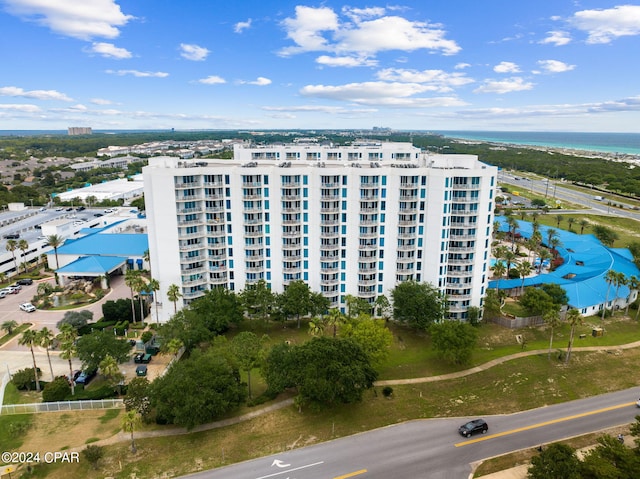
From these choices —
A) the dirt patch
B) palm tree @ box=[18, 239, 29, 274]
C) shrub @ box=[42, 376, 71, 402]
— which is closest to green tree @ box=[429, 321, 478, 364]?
the dirt patch

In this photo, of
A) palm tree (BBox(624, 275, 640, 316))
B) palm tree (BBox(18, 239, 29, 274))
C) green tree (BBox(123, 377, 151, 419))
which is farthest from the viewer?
palm tree (BBox(18, 239, 29, 274))

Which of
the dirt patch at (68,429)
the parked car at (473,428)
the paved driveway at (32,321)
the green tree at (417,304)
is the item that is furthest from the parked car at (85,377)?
the parked car at (473,428)

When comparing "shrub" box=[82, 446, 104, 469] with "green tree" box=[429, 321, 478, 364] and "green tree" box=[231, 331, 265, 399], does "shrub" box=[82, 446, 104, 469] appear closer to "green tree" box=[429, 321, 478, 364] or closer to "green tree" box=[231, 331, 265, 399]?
"green tree" box=[231, 331, 265, 399]

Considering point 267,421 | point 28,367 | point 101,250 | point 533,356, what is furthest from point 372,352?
point 101,250

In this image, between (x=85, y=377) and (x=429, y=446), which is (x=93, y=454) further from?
(x=429, y=446)

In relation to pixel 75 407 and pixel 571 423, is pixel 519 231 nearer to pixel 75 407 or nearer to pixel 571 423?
pixel 571 423

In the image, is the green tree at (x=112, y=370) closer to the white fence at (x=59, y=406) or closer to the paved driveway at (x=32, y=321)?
the white fence at (x=59, y=406)

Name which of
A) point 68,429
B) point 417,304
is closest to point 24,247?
point 68,429
